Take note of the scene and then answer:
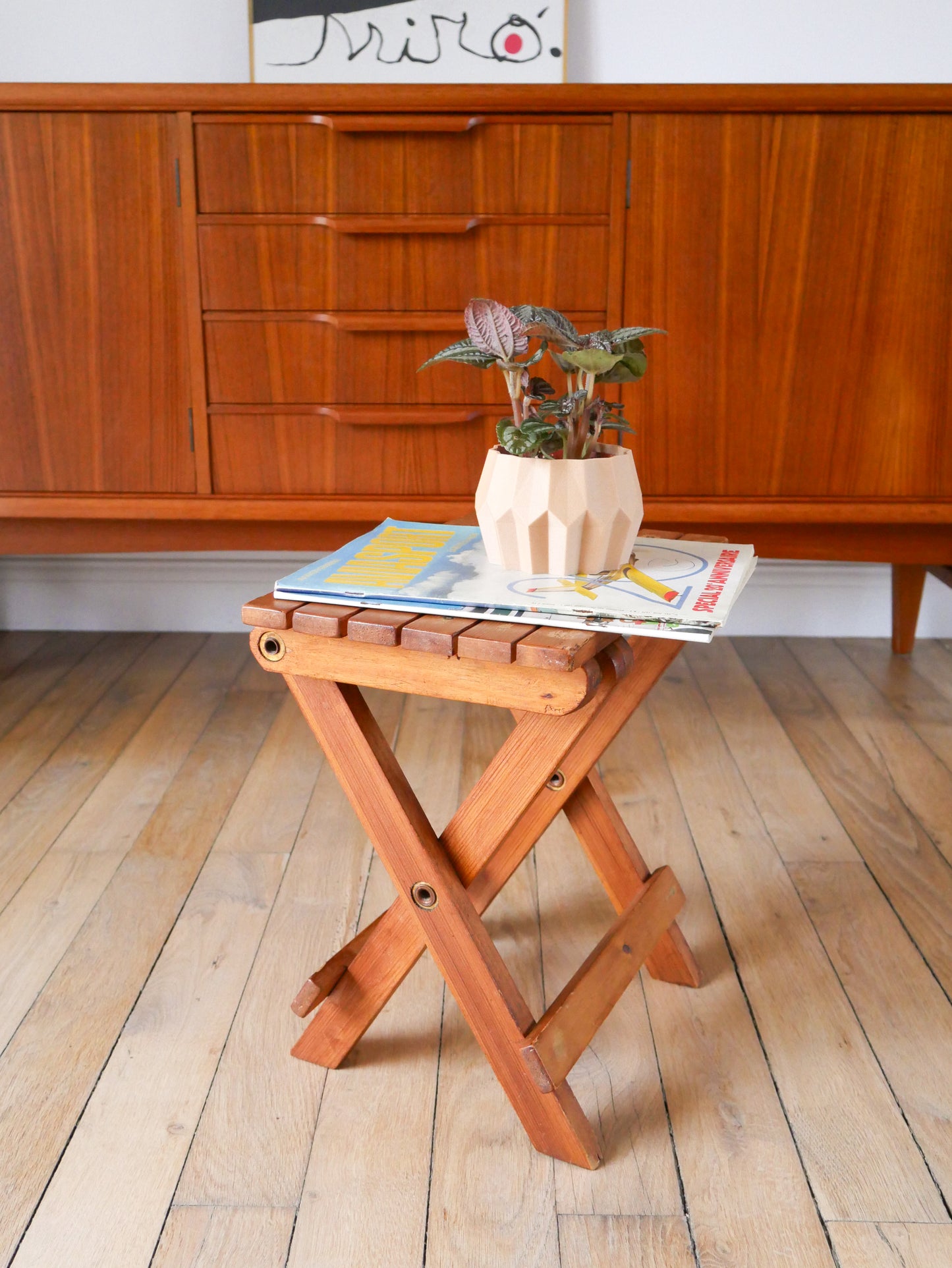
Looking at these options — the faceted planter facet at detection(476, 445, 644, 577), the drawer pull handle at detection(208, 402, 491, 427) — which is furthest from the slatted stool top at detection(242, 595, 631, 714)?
the drawer pull handle at detection(208, 402, 491, 427)

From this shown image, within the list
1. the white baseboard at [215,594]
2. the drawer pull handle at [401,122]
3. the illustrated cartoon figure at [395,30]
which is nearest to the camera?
the drawer pull handle at [401,122]

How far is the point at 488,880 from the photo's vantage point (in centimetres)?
105

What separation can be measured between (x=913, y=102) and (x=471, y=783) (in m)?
1.24

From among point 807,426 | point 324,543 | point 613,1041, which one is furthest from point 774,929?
point 324,543

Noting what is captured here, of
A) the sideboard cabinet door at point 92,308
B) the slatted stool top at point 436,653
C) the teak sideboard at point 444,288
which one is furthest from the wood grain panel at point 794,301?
the slatted stool top at point 436,653

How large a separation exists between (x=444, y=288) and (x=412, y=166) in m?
0.19

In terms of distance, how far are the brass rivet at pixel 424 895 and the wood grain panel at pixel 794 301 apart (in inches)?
40.9

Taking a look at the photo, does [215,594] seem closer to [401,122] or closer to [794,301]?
[401,122]

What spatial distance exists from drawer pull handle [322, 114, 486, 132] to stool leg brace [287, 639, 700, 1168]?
102cm

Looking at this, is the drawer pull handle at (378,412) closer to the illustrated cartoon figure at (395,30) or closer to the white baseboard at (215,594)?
the white baseboard at (215,594)

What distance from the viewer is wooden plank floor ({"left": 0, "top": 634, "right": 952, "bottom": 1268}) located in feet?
2.97

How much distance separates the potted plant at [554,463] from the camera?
3.13 ft

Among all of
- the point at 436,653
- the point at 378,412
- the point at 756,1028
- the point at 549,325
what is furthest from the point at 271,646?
the point at 378,412

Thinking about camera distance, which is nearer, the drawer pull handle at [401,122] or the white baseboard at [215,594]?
Result: the drawer pull handle at [401,122]
